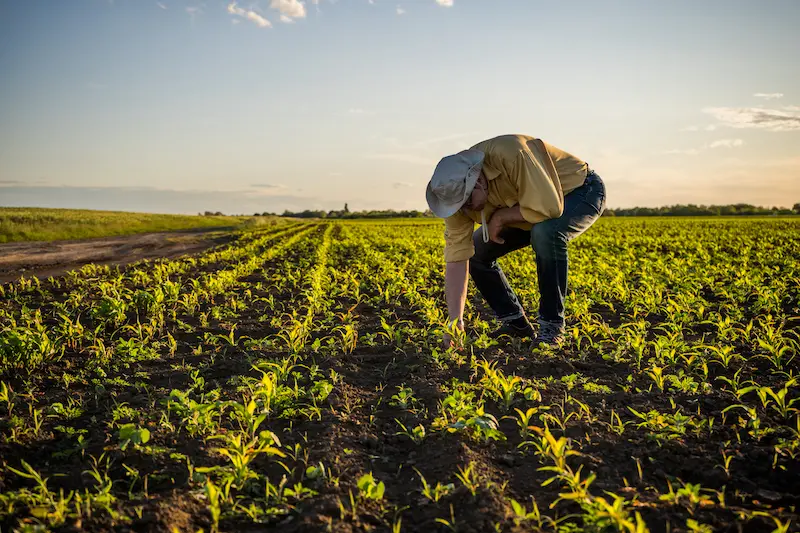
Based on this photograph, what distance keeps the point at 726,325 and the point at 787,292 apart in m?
2.88

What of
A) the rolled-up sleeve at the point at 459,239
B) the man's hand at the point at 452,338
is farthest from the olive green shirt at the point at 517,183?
the man's hand at the point at 452,338

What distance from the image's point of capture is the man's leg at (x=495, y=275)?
179 inches

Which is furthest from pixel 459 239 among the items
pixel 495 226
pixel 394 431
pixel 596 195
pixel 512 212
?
pixel 394 431

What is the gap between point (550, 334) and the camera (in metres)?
4.24

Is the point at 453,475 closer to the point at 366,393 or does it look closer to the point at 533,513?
the point at 533,513

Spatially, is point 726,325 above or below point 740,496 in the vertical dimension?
above

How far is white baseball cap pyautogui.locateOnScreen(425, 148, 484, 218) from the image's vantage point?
3559 millimetres

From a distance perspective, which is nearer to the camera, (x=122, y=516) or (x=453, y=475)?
(x=122, y=516)

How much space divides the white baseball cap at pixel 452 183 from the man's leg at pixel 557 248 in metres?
0.85

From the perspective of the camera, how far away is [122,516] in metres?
2.04

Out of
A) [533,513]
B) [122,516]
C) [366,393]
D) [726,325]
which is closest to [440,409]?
[366,393]

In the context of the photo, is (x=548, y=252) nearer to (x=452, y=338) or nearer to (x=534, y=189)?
(x=534, y=189)

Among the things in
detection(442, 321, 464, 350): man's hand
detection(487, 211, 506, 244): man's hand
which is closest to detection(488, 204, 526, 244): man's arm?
detection(487, 211, 506, 244): man's hand

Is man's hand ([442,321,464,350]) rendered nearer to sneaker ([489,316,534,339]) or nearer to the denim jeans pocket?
sneaker ([489,316,534,339])
